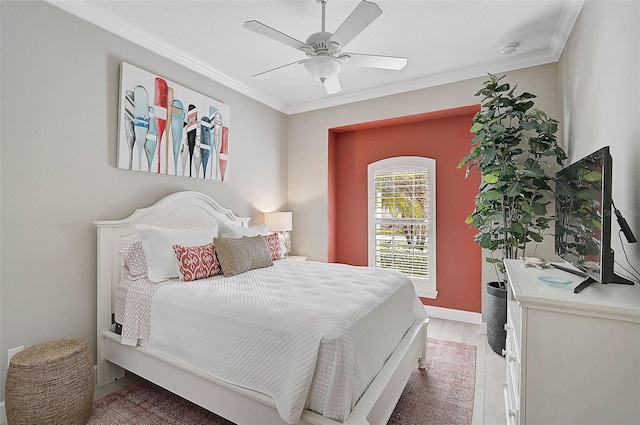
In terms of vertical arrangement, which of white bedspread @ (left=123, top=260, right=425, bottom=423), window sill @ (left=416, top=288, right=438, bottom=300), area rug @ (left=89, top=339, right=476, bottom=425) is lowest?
area rug @ (left=89, top=339, right=476, bottom=425)

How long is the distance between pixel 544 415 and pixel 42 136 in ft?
10.2

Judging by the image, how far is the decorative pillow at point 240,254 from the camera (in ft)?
8.17

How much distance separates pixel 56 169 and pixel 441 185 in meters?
3.71

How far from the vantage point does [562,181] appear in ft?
5.87

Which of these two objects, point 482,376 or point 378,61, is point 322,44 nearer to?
point 378,61

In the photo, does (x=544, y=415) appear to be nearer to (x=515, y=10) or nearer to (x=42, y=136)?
(x=515, y=10)

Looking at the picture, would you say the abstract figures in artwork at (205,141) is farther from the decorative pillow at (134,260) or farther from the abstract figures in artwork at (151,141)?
the decorative pillow at (134,260)

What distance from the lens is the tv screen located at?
3.92 ft

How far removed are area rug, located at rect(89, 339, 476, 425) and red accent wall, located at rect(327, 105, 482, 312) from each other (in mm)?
1334

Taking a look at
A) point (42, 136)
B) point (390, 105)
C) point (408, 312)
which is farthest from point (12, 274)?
point (390, 105)

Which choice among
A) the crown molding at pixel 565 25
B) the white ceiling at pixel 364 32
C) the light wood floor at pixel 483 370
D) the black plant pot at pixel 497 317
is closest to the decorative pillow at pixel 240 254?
the white ceiling at pixel 364 32

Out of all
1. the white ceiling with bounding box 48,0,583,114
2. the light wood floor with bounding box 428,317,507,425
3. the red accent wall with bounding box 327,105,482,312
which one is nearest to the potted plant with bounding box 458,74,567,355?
the light wood floor with bounding box 428,317,507,425

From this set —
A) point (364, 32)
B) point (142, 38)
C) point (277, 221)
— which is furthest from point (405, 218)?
point (142, 38)

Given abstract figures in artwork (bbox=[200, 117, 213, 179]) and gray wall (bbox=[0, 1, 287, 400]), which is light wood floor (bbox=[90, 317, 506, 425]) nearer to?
gray wall (bbox=[0, 1, 287, 400])
